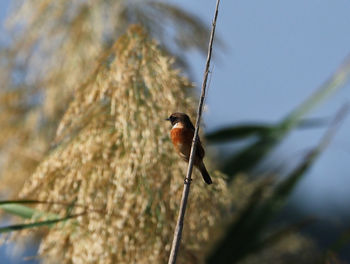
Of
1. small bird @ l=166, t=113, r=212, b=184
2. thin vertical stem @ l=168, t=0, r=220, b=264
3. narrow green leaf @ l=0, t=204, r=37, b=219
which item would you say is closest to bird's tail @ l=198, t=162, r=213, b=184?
small bird @ l=166, t=113, r=212, b=184

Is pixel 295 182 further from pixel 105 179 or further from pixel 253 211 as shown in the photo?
pixel 105 179

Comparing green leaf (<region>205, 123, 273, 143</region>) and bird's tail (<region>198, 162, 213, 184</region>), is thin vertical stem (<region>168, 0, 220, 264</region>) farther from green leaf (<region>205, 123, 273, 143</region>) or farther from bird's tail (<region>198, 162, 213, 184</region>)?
green leaf (<region>205, 123, 273, 143</region>)

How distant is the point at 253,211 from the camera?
187 cm

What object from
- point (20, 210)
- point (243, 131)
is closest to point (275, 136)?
point (243, 131)

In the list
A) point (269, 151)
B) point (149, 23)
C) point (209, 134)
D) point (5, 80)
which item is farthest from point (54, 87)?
point (269, 151)

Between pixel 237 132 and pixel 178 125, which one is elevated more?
pixel 178 125

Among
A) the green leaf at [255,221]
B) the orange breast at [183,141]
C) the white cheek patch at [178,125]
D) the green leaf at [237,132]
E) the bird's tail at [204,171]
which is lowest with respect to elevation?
the green leaf at [255,221]

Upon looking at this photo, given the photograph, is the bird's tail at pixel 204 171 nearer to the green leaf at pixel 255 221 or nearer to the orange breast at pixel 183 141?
the orange breast at pixel 183 141

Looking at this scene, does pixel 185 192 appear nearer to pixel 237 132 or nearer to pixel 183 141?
pixel 183 141

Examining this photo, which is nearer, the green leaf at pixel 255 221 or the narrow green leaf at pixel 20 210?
the narrow green leaf at pixel 20 210

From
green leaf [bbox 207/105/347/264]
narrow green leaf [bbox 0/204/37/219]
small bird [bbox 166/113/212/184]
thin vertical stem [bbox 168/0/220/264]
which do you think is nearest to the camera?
thin vertical stem [bbox 168/0/220/264]

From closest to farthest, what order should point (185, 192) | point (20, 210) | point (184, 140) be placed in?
point (185, 192) < point (184, 140) < point (20, 210)

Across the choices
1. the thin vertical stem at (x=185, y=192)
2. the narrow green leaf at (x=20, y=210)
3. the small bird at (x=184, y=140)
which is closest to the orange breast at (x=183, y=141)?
the small bird at (x=184, y=140)

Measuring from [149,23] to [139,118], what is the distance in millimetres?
942
